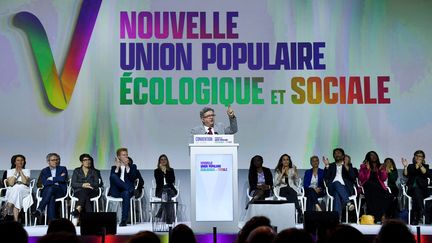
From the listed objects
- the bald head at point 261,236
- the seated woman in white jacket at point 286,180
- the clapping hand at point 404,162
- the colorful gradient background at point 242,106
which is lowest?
the bald head at point 261,236

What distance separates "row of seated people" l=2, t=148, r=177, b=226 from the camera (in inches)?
368

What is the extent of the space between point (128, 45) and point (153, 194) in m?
2.29

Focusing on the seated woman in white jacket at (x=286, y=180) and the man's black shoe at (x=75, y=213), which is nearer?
the man's black shoe at (x=75, y=213)

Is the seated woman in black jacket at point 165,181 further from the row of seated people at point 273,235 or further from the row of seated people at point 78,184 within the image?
the row of seated people at point 273,235

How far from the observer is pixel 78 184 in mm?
9469

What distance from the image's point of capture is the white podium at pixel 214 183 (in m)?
6.95

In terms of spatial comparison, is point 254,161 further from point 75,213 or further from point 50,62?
point 50,62

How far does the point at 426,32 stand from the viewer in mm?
10445

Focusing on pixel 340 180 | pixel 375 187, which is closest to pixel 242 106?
pixel 340 180

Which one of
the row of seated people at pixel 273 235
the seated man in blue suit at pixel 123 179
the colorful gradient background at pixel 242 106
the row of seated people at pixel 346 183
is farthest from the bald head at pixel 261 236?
the colorful gradient background at pixel 242 106

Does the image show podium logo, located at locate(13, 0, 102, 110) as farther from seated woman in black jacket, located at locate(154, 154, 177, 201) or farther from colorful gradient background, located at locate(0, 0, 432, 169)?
seated woman in black jacket, located at locate(154, 154, 177, 201)

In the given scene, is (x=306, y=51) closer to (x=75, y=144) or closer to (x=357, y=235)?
(x=75, y=144)

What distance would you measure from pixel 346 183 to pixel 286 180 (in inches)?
33.2

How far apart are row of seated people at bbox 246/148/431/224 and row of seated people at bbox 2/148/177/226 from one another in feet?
4.40
